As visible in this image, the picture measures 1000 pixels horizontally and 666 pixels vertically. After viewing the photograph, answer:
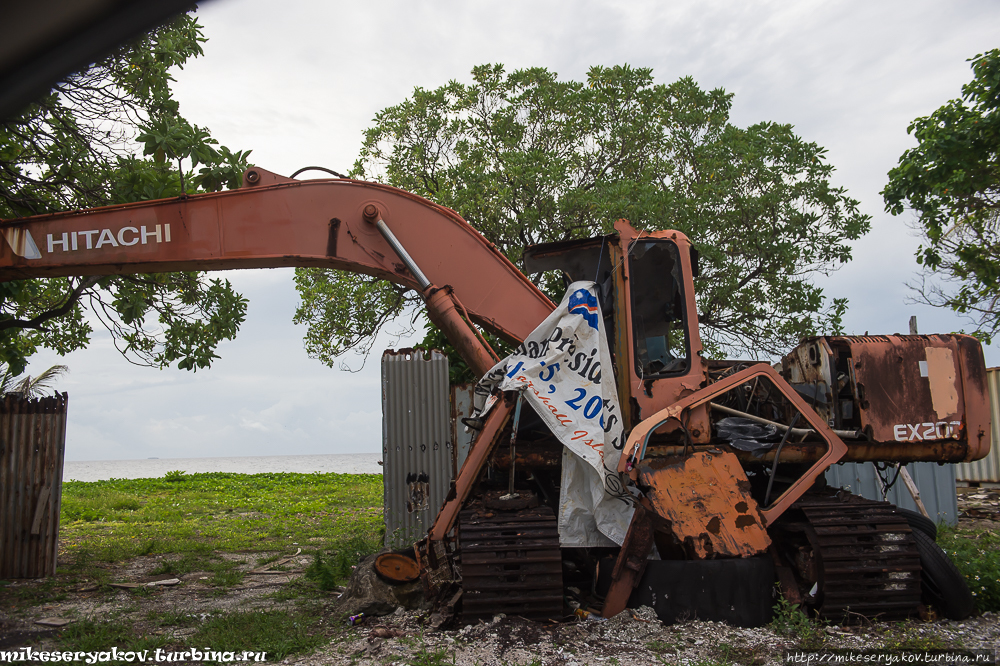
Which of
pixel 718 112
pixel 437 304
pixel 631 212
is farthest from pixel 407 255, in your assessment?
pixel 718 112

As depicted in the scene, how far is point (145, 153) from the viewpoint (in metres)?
7.14

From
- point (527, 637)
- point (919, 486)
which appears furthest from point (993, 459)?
point (527, 637)

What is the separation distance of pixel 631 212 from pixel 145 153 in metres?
8.51

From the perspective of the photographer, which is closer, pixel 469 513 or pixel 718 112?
pixel 469 513

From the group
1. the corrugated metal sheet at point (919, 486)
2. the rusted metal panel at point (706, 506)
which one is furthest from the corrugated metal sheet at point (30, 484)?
the corrugated metal sheet at point (919, 486)

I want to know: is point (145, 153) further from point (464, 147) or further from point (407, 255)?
point (464, 147)

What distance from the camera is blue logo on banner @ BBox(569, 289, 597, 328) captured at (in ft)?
17.8

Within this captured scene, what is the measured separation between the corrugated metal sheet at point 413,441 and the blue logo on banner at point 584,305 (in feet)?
14.2

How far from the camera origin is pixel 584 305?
5.46m

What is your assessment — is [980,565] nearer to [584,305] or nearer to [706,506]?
[706,506]

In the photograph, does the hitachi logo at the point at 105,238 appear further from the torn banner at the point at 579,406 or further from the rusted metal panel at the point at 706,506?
the rusted metal panel at the point at 706,506

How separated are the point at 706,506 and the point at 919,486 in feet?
26.1

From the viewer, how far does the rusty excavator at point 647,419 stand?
4.98 metres

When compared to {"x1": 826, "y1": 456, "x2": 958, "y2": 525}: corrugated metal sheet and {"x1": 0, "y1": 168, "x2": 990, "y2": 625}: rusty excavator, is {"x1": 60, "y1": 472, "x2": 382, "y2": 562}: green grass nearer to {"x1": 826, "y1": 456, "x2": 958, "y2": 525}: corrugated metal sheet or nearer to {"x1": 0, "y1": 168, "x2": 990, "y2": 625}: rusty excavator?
{"x1": 0, "y1": 168, "x2": 990, "y2": 625}: rusty excavator
